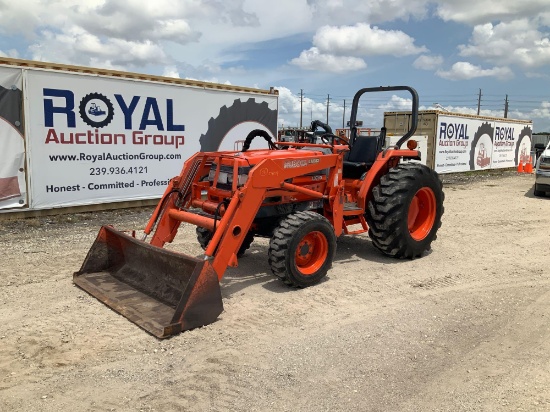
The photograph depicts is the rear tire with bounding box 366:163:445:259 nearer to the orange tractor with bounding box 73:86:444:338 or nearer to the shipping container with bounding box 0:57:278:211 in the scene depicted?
the orange tractor with bounding box 73:86:444:338

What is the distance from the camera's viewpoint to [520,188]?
→ 15086 millimetres

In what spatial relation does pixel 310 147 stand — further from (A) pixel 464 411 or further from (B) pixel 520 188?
(B) pixel 520 188

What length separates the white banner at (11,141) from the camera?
7.94m

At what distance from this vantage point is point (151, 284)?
469 cm

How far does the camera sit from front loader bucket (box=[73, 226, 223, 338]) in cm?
402

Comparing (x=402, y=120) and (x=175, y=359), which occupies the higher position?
(x=402, y=120)

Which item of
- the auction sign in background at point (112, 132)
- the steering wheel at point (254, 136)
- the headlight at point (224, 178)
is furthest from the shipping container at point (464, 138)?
the headlight at point (224, 178)

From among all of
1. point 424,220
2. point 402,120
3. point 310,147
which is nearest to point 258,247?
point 310,147

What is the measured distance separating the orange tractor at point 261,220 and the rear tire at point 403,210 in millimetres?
13

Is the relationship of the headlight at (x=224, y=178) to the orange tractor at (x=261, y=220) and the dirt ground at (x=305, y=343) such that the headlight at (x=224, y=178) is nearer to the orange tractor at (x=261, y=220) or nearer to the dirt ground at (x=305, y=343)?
the orange tractor at (x=261, y=220)

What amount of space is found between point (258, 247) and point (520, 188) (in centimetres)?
1138

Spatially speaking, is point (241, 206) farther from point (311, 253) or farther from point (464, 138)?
point (464, 138)

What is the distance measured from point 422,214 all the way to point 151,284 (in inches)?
156

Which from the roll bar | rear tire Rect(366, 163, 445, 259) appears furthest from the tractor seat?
rear tire Rect(366, 163, 445, 259)
